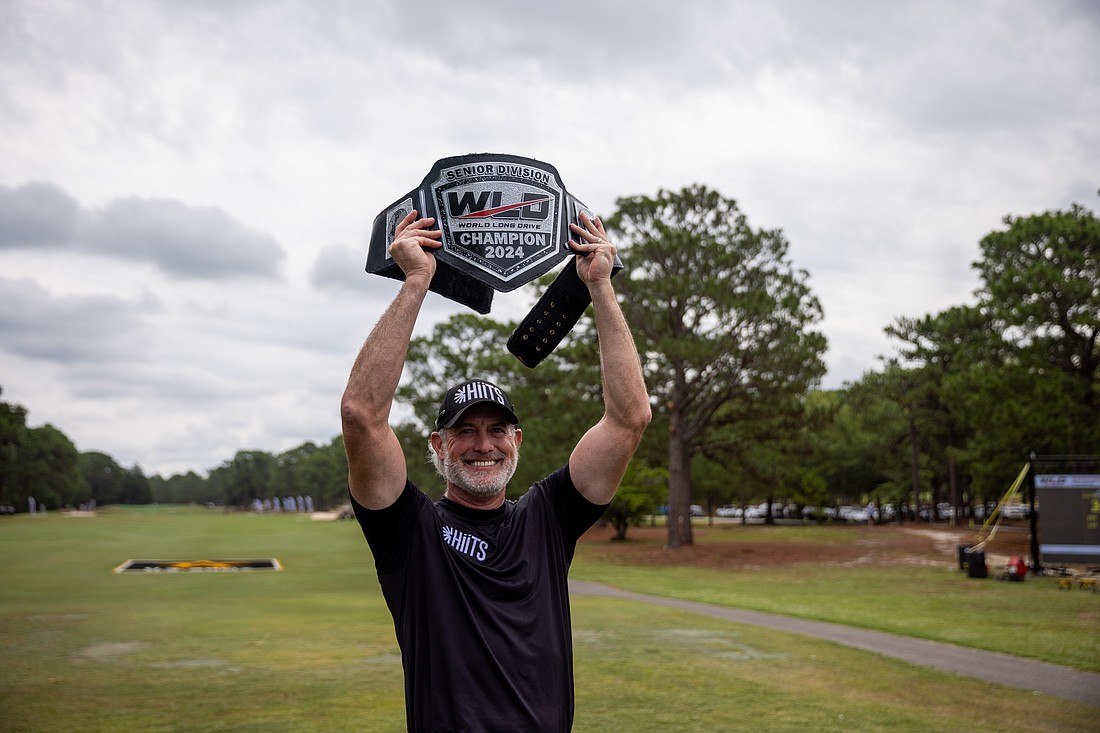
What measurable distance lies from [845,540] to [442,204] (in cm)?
4013

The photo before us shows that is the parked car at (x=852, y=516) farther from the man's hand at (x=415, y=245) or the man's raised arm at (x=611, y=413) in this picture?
the man's hand at (x=415, y=245)

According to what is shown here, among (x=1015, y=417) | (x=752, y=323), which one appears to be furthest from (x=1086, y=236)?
(x=752, y=323)

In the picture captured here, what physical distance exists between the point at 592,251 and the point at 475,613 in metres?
1.32

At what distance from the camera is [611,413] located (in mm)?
3029

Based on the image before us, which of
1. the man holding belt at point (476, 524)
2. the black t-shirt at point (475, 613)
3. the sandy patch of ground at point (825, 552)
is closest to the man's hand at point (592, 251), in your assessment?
the man holding belt at point (476, 524)

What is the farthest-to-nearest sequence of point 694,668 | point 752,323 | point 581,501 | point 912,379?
point 912,379 → point 752,323 → point 694,668 → point 581,501

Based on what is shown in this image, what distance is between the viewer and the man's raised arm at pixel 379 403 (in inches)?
101

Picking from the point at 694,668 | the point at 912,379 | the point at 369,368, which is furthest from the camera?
the point at 912,379

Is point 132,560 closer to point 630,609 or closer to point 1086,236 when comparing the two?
point 630,609

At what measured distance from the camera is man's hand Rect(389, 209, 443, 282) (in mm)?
2795

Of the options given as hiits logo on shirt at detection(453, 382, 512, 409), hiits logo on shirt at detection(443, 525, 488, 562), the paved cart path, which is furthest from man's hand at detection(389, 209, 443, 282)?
the paved cart path

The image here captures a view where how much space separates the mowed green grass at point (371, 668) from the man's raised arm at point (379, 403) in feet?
18.3

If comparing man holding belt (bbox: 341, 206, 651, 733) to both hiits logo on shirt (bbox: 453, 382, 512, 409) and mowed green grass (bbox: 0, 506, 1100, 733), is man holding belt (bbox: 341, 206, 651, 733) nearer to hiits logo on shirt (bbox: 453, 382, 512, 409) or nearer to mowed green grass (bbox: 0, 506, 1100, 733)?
hiits logo on shirt (bbox: 453, 382, 512, 409)

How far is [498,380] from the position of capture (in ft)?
133
